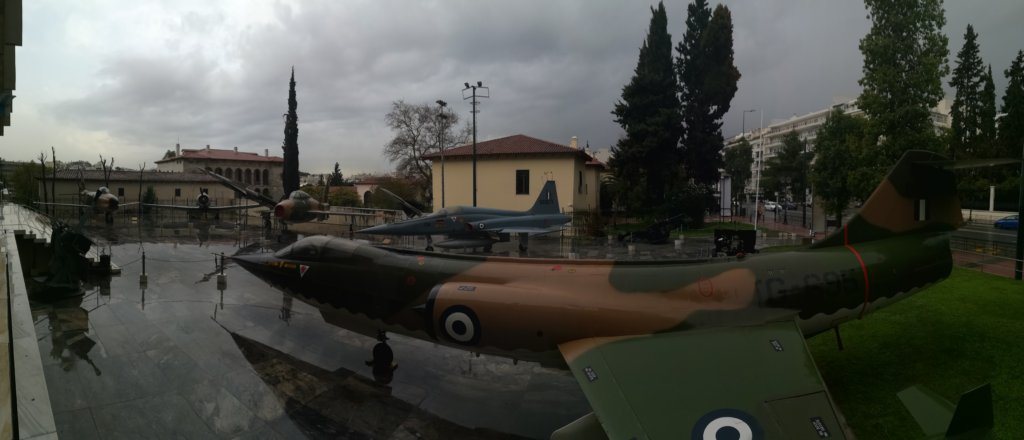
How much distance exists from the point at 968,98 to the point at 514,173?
45.7m

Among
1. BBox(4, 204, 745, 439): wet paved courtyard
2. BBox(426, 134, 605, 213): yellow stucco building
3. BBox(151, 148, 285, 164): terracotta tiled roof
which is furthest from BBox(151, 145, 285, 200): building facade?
BBox(4, 204, 745, 439): wet paved courtyard

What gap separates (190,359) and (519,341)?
24.1 feet

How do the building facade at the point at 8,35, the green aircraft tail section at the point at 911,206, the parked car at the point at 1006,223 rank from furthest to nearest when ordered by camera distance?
the parked car at the point at 1006,223
the green aircraft tail section at the point at 911,206
the building facade at the point at 8,35

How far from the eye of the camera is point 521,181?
41594 mm

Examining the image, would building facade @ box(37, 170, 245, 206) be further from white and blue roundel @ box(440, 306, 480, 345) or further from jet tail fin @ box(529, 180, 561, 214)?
white and blue roundel @ box(440, 306, 480, 345)

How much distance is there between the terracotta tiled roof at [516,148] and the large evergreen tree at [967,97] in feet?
120

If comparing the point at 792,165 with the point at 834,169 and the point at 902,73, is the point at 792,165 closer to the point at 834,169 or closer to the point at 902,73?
the point at 834,169

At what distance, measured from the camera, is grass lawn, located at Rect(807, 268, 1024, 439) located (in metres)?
6.86

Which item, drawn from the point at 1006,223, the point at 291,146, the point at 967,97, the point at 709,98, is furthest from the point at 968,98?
the point at 291,146

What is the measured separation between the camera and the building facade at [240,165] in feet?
293

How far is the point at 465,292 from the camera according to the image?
7809 mm

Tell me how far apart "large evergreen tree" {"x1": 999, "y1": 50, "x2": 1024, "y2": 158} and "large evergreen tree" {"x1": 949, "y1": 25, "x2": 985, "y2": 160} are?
177 centimetres

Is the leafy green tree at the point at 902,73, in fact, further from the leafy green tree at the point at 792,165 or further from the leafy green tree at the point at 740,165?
the leafy green tree at the point at 740,165

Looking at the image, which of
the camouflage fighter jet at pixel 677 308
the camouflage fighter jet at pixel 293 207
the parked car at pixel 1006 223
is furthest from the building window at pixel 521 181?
the parked car at pixel 1006 223
